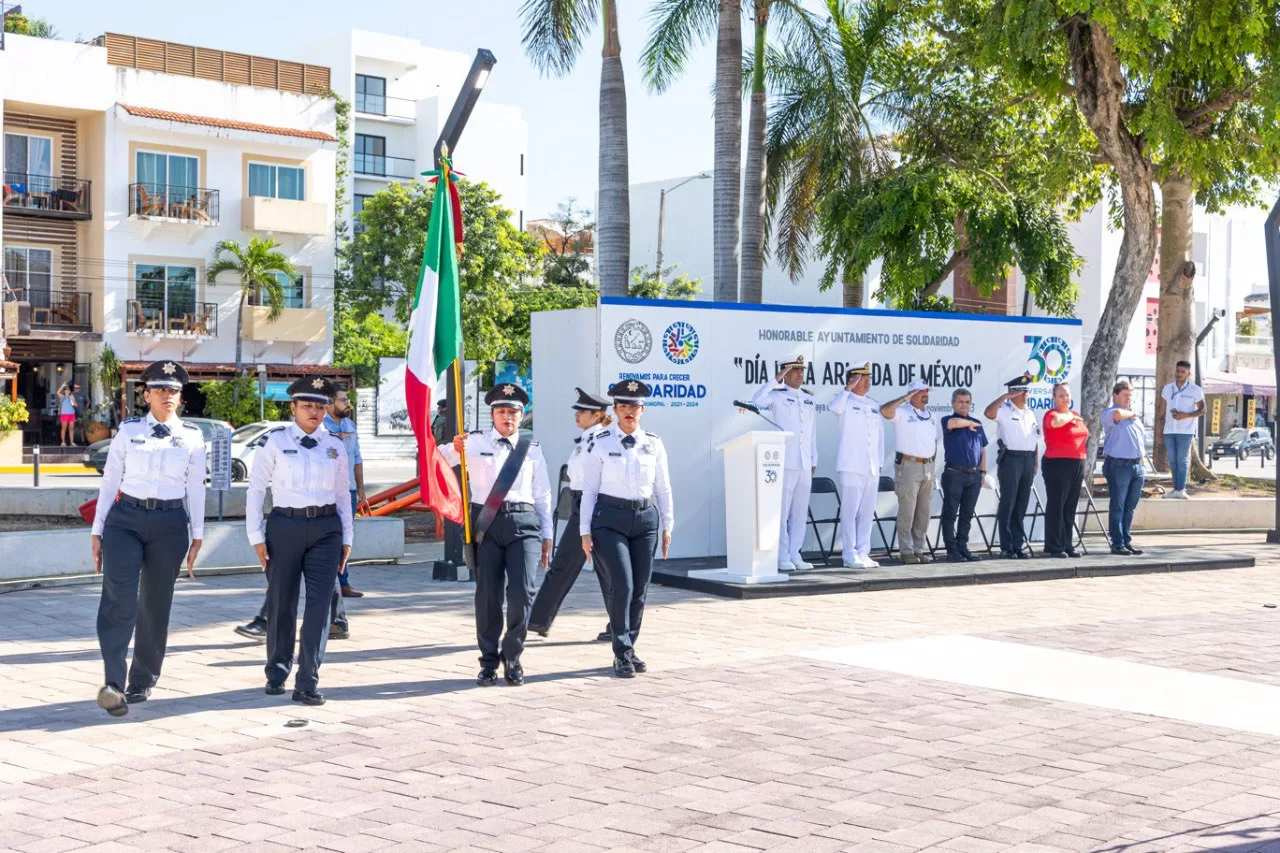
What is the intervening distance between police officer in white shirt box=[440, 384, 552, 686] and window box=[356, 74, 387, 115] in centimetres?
5782

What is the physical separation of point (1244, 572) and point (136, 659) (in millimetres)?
12226

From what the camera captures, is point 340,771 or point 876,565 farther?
point 876,565

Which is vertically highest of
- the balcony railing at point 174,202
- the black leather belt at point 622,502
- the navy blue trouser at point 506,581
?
the balcony railing at point 174,202

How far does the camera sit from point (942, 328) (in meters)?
16.8

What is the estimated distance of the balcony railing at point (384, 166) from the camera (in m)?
63.5

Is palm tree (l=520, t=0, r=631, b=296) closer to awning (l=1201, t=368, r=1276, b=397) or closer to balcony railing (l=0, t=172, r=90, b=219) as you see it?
balcony railing (l=0, t=172, r=90, b=219)

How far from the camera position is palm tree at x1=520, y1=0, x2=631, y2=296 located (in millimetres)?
22219

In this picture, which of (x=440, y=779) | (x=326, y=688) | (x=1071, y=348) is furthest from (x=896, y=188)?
(x=440, y=779)

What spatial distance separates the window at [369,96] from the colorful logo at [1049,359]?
50.8 meters

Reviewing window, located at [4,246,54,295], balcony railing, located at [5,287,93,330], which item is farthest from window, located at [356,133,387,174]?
Answer: balcony railing, located at [5,287,93,330]

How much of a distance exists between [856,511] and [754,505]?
7.19ft

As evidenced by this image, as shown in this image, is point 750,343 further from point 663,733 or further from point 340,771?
point 340,771

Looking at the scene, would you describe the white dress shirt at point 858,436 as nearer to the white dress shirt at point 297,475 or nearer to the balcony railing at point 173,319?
the white dress shirt at point 297,475

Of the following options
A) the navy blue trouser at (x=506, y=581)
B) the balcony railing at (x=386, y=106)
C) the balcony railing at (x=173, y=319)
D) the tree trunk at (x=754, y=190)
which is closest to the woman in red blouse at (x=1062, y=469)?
the navy blue trouser at (x=506, y=581)
